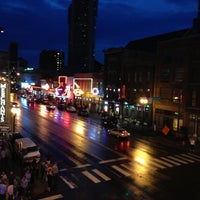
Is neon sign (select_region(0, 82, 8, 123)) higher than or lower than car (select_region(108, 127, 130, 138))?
higher

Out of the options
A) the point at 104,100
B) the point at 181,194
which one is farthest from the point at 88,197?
the point at 104,100

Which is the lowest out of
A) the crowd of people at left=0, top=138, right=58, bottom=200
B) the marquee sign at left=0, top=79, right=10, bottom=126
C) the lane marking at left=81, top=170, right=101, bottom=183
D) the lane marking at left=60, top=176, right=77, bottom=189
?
the lane marking at left=60, top=176, right=77, bottom=189

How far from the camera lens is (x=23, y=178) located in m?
17.6

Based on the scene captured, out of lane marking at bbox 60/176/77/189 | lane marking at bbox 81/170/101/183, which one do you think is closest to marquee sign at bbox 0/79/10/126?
lane marking at bbox 60/176/77/189

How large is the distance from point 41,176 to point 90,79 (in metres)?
53.2

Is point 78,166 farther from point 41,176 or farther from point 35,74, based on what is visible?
point 35,74

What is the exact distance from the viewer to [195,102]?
41188 millimetres

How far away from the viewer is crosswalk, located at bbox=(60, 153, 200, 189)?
70.6ft

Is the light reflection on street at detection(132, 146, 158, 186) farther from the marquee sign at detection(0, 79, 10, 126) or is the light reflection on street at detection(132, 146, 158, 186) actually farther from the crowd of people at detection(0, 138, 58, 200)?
the marquee sign at detection(0, 79, 10, 126)

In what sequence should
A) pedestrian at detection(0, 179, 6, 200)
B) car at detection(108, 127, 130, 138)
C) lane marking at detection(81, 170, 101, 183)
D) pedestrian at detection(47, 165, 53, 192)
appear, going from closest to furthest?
pedestrian at detection(0, 179, 6, 200) < pedestrian at detection(47, 165, 53, 192) < lane marking at detection(81, 170, 101, 183) < car at detection(108, 127, 130, 138)

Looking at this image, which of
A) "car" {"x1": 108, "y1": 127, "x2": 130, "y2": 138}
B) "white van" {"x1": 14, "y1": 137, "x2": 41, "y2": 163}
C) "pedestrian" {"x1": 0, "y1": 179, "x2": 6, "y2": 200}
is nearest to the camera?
"pedestrian" {"x1": 0, "y1": 179, "x2": 6, "y2": 200}

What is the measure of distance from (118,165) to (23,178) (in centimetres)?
993

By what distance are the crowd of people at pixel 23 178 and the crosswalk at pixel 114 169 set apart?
5.22ft

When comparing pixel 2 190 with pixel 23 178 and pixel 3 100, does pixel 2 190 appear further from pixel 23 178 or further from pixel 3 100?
pixel 3 100
